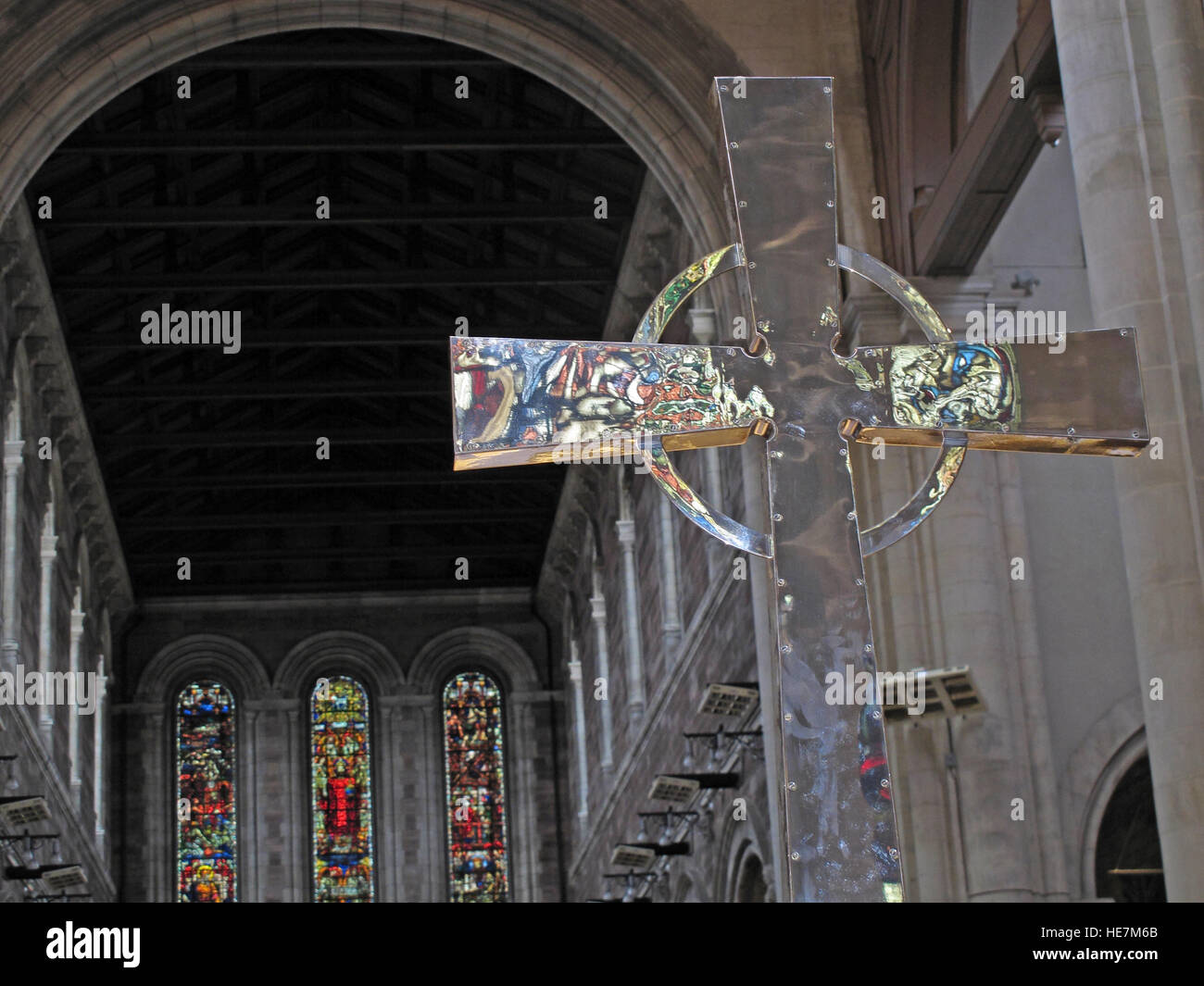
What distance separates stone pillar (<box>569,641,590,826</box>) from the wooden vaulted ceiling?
6.76ft

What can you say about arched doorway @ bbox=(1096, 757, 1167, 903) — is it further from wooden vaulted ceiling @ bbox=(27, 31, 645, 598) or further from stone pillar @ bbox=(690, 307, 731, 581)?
wooden vaulted ceiling @ bbox=(27, 31, 645, 598)

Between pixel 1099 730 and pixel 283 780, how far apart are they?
1922 centimetres

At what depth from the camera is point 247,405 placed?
1025 inches

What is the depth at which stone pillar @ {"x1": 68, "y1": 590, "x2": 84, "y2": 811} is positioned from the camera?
77.4ft

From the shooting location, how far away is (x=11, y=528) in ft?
62.2

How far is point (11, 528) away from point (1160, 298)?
46.8 feet

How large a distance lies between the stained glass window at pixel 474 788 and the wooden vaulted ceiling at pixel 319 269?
2226 millimetres

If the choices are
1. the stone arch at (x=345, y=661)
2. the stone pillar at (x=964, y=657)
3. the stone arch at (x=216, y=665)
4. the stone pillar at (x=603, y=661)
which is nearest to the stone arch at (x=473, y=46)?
the stone pillar at (x=964, y=657)

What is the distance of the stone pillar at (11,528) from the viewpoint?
1872 cm

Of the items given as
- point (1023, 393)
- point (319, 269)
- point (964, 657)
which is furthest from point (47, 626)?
point (1023, 393)

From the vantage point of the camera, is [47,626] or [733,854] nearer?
[733,854]

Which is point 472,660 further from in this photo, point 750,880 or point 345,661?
point 750,880

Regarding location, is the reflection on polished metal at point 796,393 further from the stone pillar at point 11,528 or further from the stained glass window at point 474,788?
the stained glass window at point 474,788

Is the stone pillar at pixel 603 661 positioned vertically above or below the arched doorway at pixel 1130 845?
above
